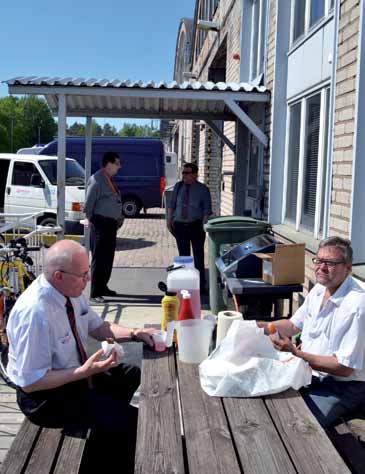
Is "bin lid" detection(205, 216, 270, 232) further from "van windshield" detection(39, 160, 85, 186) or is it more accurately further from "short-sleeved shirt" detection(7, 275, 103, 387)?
"van windshield" detection(39, 160, 85, 186)

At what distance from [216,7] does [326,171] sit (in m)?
10.9

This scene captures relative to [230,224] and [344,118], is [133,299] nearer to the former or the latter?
[230,224]

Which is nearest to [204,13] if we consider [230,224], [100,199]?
[100,199]

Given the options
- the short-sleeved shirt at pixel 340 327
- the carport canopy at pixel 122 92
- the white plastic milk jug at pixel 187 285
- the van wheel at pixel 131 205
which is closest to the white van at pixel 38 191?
the carport canopy at pixel 122 92

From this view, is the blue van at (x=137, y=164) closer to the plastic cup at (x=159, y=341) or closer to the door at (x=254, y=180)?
the door at (x=254, y=180)

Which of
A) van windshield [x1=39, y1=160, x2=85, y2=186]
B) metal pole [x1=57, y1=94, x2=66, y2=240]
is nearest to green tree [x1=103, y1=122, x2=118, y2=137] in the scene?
van windshield [x1=39, y1=160, x2=85, y2=186]

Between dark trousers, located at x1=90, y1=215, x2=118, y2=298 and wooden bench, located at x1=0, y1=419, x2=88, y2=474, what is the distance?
4650 mm

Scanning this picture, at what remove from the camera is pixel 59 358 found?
271 cm

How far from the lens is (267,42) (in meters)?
8.19

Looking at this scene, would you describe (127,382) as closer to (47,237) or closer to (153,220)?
(47,237)

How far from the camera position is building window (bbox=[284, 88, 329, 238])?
5.93 meters

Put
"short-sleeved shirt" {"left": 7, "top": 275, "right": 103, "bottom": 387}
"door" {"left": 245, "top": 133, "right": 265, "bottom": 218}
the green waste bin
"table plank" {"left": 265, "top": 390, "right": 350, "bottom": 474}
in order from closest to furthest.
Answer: "table plank" {"left": 265, "top": 390, "right": 350, "bottom": 474}, "short-sleeved shirt" {"left": 7, "top": 275, "right": 103, "bottom": 387}, the green waste bin, "door" {"left": 245, "top": 133, "right": 265, "bottom": 218}

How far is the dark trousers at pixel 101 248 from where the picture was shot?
24.2 ft

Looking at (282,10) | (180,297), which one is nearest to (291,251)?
(180,297)
